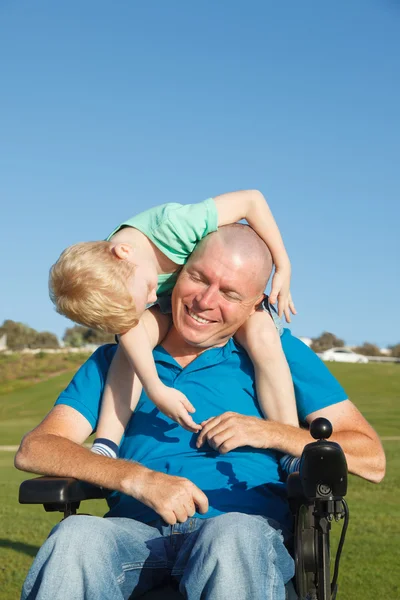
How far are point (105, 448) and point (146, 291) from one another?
0.58 metres

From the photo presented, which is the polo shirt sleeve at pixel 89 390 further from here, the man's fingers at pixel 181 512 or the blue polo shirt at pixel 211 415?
the man's fingers at pixel 181 512

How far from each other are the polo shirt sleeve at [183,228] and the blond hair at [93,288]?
27 centimetres

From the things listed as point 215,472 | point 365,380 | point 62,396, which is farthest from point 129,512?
point 365,380

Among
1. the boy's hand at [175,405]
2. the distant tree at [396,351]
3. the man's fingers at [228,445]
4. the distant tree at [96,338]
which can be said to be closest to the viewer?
the man's fingers at [228,445]

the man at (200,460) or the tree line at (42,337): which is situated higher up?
the man at (200,460)

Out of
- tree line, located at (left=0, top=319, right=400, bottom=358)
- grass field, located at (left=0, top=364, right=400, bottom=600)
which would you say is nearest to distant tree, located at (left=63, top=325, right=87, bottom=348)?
tree line, located at (left=0, top=319, right=400, bottom=358)

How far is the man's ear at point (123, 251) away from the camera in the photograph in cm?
310

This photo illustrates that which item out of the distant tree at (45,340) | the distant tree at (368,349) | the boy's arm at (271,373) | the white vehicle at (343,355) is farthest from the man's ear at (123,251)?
the distant tree at (368,349)

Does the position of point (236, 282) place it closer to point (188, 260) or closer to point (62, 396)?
point (188, 260)

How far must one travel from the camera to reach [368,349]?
204 feet

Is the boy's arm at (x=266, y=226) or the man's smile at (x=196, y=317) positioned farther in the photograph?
the boy's arm at (x=266, y=226)

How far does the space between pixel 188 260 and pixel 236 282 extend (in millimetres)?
229

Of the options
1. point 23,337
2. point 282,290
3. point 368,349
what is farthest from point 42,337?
point 282,290

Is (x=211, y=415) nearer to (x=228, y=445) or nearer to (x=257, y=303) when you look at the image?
(x=228, y=445)
